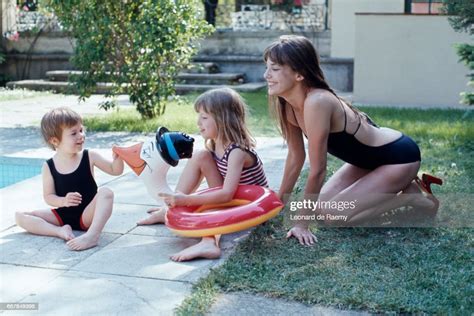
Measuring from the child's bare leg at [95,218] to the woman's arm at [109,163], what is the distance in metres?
0.16

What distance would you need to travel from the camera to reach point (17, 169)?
251 inches

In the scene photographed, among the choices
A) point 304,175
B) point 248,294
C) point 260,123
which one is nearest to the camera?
point 248,294

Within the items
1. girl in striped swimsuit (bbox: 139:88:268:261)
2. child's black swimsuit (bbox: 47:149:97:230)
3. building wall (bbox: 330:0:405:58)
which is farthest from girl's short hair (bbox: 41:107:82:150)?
building wall (bbox: 330:0:405:58)

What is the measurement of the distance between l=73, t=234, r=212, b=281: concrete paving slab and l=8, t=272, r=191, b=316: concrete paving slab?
0.29ft

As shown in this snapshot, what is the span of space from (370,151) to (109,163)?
1593 mm

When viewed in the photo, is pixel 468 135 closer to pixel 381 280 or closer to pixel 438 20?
pixel 438 20

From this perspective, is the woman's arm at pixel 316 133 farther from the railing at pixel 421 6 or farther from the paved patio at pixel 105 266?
the railing at pixel 421 6

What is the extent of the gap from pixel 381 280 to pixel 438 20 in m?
8.46

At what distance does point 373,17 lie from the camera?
36.3 ft

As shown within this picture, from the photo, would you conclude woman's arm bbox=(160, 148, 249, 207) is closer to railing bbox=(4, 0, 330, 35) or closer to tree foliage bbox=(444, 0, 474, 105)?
tree foliage bbox=(444, 0, 474, 105)

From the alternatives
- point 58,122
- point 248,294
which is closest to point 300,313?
point 248,294

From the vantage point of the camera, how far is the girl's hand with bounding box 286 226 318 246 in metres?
3.80

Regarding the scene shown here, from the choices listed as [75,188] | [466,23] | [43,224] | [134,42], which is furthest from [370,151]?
[134,42]

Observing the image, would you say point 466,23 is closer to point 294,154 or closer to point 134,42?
point 134,42
